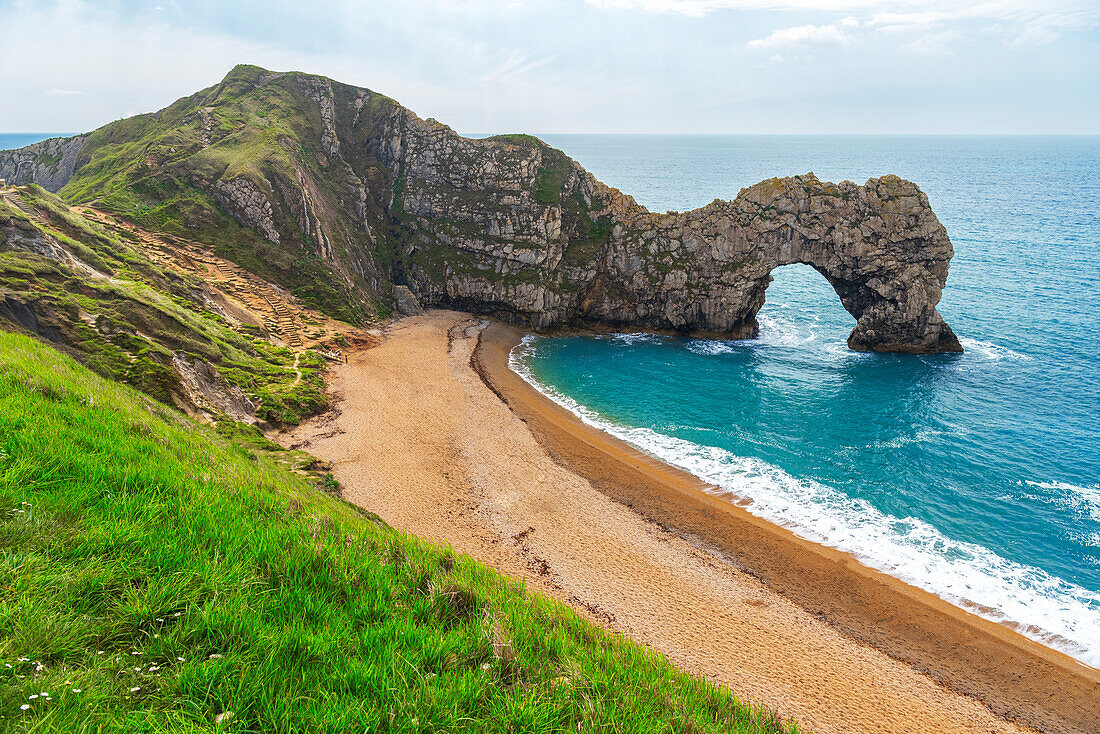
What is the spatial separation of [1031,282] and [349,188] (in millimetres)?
93374

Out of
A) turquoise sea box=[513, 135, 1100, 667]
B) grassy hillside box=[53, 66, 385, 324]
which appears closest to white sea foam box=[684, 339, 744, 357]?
turquoise sea box=[513, 135, 1100, 667]

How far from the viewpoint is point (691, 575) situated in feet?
74.8

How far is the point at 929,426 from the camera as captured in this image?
3678 cm

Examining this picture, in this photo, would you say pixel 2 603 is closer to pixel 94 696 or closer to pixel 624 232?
pixel 94 696

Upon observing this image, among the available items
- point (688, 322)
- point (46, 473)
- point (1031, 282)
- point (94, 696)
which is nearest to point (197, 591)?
point (94, 696)

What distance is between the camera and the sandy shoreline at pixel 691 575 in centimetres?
1773

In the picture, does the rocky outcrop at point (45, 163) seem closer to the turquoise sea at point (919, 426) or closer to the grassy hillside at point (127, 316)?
the grassy hillside at point (127, 316)

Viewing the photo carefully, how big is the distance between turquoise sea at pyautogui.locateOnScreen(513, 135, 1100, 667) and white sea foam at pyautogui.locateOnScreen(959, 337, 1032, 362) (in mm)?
261

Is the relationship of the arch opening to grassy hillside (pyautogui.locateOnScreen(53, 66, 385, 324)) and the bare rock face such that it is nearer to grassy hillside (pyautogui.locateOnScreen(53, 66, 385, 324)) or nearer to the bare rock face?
the bare rock face

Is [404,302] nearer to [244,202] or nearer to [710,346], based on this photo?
[244,202]

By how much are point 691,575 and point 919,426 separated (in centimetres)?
2614

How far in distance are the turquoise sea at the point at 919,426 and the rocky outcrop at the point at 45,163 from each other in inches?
2953

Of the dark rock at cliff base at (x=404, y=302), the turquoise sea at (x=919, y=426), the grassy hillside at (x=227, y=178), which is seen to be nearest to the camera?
the turquoise sea at (x=919, y=426)

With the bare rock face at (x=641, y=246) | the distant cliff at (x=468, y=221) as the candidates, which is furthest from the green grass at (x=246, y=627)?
the bare rock face at (x=641, y=246)
